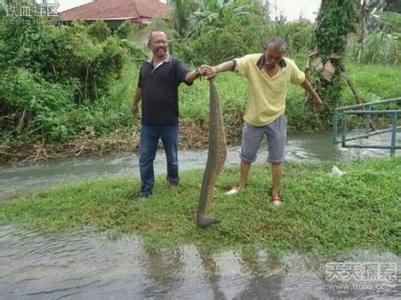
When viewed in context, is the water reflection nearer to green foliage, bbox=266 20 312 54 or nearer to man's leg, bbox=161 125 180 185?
man's leg, bbox=161 125 180 185

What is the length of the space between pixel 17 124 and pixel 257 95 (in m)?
6.32

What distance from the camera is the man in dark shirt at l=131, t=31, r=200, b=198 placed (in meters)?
5.50

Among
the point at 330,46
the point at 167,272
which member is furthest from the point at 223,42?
the point at 167,272

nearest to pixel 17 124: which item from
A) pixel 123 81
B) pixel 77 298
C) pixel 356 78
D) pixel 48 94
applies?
pixel 48 94

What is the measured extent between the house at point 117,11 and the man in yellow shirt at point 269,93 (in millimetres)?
21606

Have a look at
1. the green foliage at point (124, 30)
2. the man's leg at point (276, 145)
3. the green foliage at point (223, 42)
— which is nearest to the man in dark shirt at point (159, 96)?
the man's leg at point (276, 145)

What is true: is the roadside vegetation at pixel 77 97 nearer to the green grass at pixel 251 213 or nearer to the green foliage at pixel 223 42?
the green grass at pixel 251 213

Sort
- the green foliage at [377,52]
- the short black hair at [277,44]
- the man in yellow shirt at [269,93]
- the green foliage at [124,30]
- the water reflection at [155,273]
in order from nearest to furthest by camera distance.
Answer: the water reflection at [155,273], the short black hair at [277,44], the man in yellow shirt at [269,93], the green foliage at [124,30], the green foliage at [377,52]

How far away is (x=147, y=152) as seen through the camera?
5895 mm

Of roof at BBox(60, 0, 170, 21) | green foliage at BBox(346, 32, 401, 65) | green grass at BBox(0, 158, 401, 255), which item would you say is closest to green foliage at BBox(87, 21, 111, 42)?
green grass at BBox(0, 158, 401, 255)

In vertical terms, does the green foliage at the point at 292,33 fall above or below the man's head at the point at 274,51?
above

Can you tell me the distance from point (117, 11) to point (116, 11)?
0.30ft

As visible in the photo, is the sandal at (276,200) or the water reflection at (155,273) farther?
the sandal at (276,200)

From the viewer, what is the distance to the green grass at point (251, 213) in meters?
4.86
